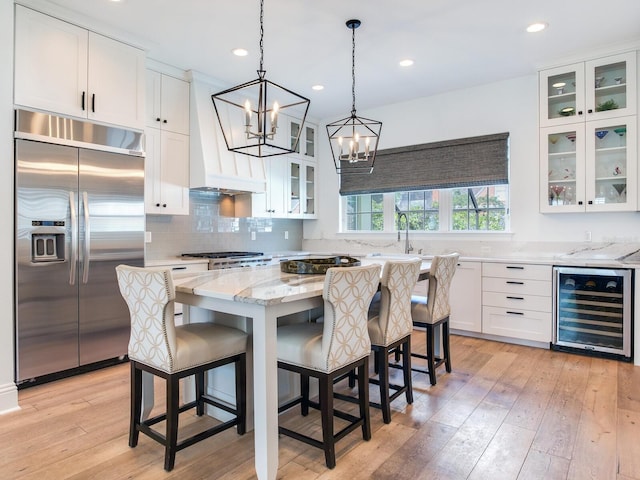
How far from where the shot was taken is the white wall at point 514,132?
13.4 ft

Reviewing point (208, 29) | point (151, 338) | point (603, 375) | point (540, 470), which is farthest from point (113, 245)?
point (603, 375)

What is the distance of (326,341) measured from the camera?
197 cm

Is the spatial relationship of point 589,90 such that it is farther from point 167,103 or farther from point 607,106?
point 167,103

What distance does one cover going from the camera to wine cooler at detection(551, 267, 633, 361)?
11.4 feet

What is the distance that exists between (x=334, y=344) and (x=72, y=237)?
2298 millimetres

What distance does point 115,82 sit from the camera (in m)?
3.43

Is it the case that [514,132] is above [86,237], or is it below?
above

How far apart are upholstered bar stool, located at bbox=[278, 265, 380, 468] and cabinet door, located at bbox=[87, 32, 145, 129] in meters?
2.47

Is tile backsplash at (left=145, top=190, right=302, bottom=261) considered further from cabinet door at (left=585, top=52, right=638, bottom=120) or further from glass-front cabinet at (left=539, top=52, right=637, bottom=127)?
cabinet door at (left=585, top=52, right=638, bottom=120)

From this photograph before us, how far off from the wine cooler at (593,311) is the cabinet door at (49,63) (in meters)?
4.36

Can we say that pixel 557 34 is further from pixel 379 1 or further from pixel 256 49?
pixel 256 49

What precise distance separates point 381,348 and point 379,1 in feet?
7.90

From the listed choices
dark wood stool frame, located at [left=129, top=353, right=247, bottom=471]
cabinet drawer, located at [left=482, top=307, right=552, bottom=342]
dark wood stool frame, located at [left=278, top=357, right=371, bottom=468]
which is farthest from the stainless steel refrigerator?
cabinet drawer, located at [left=482, top=307, right=552, bottom=342]

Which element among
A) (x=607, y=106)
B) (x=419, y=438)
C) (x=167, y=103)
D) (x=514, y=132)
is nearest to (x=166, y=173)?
Result: (x=167, y=103)
